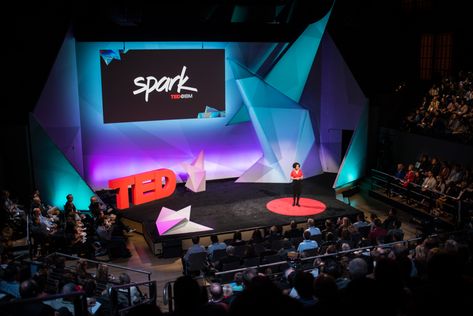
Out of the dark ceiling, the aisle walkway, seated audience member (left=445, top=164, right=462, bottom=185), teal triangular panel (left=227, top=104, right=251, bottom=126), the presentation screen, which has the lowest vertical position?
the aisle walkway

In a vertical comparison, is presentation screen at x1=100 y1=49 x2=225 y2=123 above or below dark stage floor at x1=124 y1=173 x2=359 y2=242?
above

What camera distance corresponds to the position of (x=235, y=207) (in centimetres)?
1288

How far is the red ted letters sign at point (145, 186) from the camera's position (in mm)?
12547

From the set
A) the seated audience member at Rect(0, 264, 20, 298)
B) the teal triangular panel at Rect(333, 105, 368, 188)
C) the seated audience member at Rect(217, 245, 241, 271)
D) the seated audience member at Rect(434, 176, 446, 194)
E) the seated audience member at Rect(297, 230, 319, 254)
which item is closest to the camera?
the seated audience member at Rect(0, 264, 20, 298)

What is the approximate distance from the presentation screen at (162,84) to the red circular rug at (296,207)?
3642 millimetres

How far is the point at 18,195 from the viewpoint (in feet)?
37.9

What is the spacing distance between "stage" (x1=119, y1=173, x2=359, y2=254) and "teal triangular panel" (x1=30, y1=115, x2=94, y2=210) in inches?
53.8

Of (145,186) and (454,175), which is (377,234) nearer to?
(454,175)

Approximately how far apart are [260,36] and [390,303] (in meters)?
12.2

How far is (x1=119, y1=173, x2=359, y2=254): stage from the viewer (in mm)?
11391

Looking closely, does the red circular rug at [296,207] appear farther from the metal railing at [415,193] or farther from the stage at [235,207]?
the metal railing at [415,193]

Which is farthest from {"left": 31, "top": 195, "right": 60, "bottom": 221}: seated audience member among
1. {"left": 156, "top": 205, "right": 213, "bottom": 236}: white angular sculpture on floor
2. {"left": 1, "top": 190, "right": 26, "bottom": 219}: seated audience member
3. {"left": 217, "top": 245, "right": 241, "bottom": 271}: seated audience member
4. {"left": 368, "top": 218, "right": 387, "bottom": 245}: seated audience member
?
{"left": 368, "top": 218, "right": 387, "bottom": 245}: seated audience member

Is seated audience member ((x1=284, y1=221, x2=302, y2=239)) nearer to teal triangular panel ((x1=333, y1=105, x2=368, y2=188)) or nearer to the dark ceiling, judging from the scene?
teal triangular panel ((x1=333, y1=105, x2=368, y2=188))

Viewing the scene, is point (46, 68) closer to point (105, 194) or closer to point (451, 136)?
point (105, 194)
